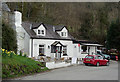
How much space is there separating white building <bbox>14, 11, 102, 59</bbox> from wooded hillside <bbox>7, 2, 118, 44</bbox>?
46.1ft

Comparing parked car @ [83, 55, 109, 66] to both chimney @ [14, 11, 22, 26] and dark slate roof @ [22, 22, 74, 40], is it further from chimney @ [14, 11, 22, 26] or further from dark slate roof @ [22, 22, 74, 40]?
chimney @ [14, 11, 22, 26]

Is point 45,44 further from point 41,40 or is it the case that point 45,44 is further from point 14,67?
point 14,67

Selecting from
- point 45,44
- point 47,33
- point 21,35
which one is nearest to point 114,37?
point 47,33

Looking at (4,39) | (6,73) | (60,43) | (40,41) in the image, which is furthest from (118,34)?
(6,73)

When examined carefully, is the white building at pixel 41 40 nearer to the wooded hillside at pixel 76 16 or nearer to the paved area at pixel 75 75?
the paved area at pixel 75 75

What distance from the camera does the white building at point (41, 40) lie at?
2586 cm

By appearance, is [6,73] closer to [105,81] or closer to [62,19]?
[105,81]

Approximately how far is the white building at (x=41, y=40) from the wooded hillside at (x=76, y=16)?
553 inches

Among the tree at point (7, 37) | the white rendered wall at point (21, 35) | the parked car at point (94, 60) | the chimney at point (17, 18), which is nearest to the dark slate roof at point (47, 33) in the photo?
the white rendered wall at point (21, 35)

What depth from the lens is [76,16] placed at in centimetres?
5262

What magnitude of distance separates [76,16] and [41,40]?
92.8ft

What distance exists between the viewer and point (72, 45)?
30.4 meters

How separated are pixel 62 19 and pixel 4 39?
30.9 m

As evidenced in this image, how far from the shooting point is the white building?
25859 mm
